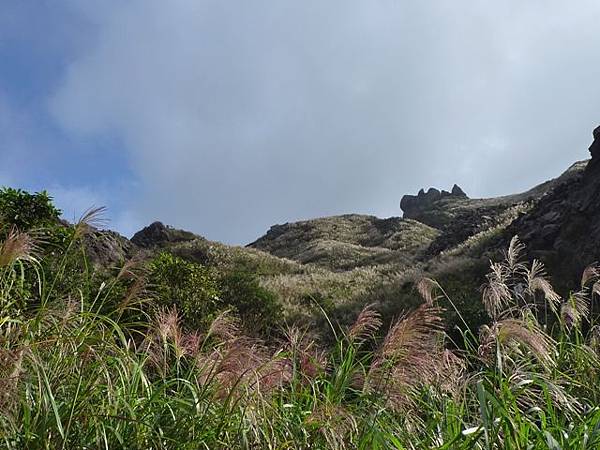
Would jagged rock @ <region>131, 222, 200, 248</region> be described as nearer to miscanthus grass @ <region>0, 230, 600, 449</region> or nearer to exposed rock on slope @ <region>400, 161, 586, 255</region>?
exposed rock on slope @ <region>400, 161, 586, 255</region>

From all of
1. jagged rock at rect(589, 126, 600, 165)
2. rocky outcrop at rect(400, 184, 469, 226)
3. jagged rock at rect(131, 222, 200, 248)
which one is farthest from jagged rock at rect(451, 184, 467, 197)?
jagged rock at rect(589, 126, 600, 165)

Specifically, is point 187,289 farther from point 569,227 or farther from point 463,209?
point 463,209

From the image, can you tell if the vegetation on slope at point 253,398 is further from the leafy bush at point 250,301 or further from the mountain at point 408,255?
the leafy bush at point 250,301

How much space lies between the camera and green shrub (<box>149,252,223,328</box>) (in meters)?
12.6

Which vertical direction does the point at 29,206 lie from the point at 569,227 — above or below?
above

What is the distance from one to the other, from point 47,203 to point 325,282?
1933 centimetres

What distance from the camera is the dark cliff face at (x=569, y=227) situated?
56.3 feet

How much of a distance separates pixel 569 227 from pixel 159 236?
33153mm

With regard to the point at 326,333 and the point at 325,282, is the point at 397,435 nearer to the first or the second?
the point at 326,333

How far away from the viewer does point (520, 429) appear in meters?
2.84

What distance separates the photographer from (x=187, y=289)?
1316cm

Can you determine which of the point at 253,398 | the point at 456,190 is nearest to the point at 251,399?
the point at 253,398

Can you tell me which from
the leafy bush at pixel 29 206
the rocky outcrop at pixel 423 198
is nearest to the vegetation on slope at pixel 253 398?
the leafy bush at pixel 29 206

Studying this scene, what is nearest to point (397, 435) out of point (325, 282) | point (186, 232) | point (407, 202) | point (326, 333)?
point (326, 333)
